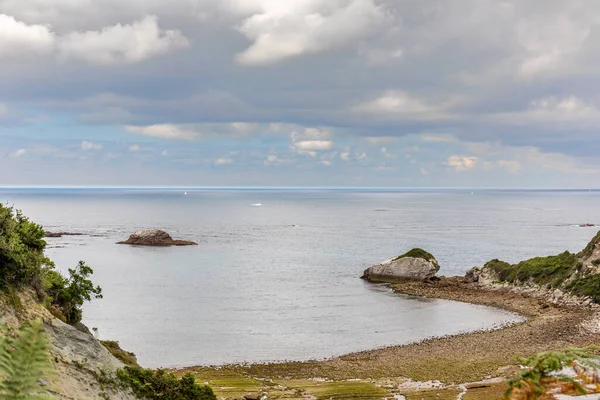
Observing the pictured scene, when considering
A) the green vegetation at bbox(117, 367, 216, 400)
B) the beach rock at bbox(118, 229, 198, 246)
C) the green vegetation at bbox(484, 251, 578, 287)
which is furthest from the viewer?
the beach rock at bbox(118, 229, 198, 246)

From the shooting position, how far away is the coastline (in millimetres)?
41531

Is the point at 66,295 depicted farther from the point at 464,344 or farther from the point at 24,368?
the point at 464,344

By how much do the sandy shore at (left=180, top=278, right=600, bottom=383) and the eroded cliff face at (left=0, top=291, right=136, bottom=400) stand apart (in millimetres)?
21265

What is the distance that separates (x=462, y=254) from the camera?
121688 mm

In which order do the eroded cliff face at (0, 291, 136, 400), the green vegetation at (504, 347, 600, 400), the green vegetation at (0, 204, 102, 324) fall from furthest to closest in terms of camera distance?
the green vegetation at (0, 204, 102, 324) → the eroded cliff face at (0, 291, 136, 400) → the green vegetation at (504, 347, 600, 400)

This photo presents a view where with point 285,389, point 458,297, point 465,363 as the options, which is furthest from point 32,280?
point 458,297

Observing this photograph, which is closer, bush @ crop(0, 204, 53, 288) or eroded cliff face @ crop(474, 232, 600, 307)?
bush @ crop(0, 204, 53, 288)

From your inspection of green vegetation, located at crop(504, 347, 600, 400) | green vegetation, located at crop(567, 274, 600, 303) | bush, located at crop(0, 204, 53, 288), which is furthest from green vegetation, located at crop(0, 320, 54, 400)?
green vegetation, located at crop(567, 274, 600, 303)

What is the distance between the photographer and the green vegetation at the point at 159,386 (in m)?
24.8

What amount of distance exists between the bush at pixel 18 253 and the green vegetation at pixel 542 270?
2915 inches

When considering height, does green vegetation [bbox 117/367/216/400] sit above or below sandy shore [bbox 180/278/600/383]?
above

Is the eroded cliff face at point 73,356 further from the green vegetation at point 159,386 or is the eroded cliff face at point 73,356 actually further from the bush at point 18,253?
the bush at point 18,253

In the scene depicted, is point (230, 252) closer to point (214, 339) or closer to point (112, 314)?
point (112, 314)

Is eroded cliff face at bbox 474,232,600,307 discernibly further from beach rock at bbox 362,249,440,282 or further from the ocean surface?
the ocean surface
